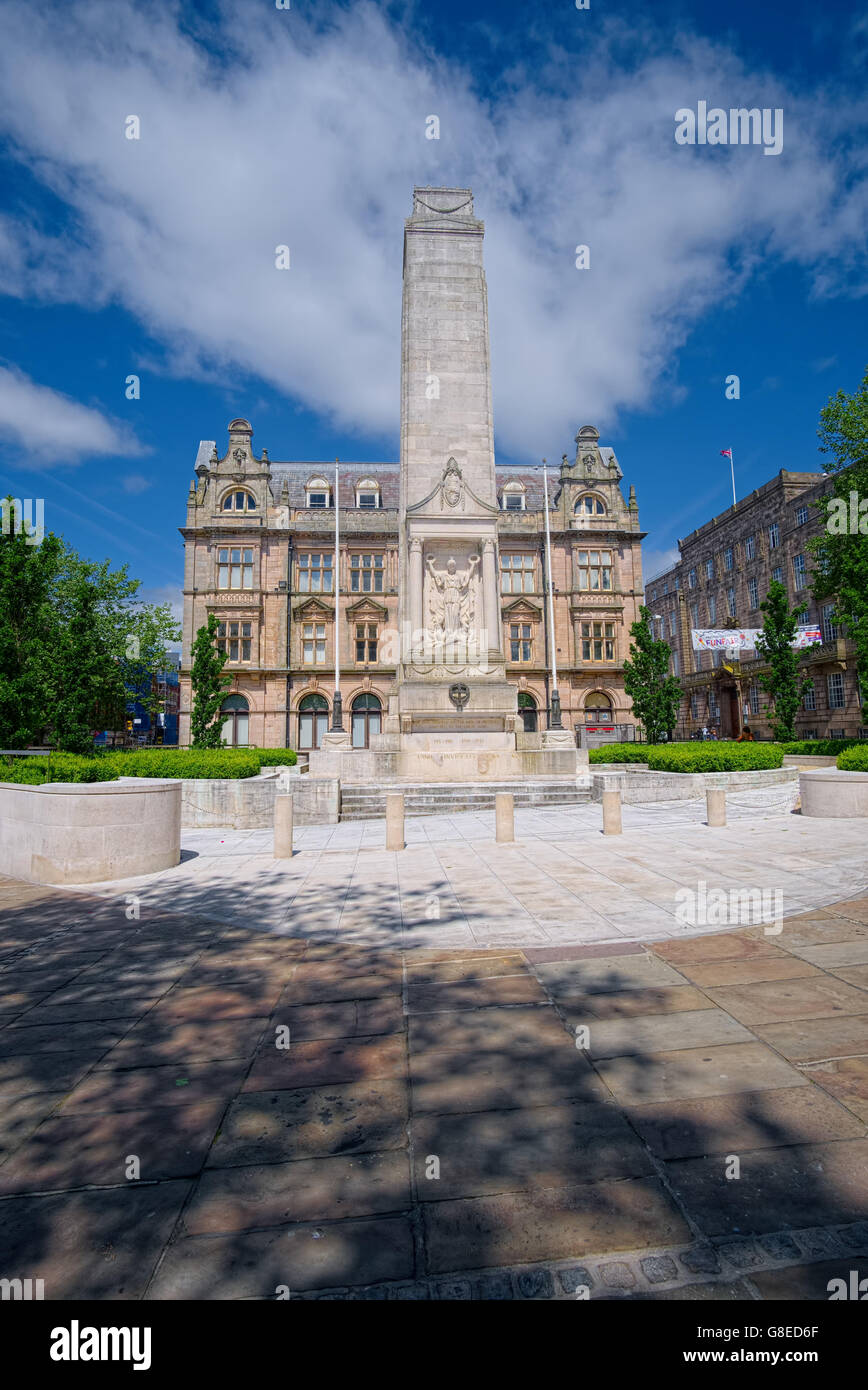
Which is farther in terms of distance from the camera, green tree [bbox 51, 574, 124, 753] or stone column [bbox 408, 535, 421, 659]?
stone column [bbox 408, 535, 421, 659]

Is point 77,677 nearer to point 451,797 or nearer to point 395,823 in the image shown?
point 451,797

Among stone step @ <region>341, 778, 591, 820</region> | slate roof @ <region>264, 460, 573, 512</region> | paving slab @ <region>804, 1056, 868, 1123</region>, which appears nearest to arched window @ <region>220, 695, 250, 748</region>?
slate roof @ <region>264, 460, 573, 512</region>

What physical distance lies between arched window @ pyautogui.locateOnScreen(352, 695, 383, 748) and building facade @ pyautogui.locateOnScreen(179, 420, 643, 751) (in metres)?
0.11

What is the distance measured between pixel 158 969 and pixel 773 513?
5473 centimetres

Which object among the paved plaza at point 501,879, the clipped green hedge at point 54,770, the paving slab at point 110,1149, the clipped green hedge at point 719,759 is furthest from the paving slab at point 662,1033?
the clipped green hedge at point 719,759

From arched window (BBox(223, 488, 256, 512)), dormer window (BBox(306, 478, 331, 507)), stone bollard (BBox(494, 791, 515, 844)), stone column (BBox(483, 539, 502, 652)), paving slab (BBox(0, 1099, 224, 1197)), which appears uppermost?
dormer window (BBox(306, 478, 331, 507))

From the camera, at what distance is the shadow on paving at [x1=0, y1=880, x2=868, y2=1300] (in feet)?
8.06

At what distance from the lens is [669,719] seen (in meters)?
28.0

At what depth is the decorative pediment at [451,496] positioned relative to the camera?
955 inches

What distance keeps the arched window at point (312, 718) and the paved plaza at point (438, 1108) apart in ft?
126

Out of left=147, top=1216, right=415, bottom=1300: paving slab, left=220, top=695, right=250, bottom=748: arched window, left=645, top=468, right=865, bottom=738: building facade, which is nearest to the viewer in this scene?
left=147, top=1216, right=415, bottom=1300: paving slab

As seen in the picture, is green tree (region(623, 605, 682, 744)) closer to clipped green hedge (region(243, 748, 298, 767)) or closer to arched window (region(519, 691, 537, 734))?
clipped green hedge (region(243, 748, 298, 767))

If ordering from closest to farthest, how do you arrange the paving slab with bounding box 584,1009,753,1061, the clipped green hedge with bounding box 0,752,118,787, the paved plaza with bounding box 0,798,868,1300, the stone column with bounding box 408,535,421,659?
the paved plaza with bounding box 0,798,868,1300 → the paving slab with bounding box 584,1009,753,1061 → the clipped green hedge with bounding box 0,752,118,787 → the stone column with bounding box 408,535,421,659

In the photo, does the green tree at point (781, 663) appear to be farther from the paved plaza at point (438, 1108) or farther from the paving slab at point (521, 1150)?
the paving slab at point (521, 1150)
